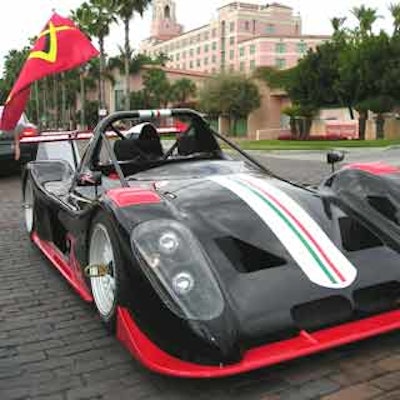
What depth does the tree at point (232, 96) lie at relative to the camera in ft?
186

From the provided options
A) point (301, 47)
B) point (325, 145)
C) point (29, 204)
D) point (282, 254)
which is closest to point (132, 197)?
point (282, 254)

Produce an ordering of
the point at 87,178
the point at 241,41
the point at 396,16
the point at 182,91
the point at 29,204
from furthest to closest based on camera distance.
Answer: the point at 241,41, the point at 182,91, the point at 396,16, the point at 29,204, the point at 87,178

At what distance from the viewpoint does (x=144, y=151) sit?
520cm

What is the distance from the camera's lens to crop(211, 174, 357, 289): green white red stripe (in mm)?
3240

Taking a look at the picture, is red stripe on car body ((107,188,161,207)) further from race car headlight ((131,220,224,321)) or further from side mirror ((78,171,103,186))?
side mirror ((78,171,103,186))

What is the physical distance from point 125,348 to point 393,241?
163 centimetres

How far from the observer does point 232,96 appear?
56.9m

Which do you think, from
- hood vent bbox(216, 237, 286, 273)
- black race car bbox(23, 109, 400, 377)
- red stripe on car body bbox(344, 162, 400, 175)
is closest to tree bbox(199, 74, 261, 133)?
red stripe on car body bbox(344, 162, 400, 175)

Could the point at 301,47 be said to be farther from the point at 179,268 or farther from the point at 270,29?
the point at 179,268

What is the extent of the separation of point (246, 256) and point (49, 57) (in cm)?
496

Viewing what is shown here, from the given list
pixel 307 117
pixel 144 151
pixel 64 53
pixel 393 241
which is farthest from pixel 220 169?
pixel 307 117

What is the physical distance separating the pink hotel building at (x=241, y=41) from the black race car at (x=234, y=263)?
105m

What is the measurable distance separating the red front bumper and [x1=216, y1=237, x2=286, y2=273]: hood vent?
452 mm

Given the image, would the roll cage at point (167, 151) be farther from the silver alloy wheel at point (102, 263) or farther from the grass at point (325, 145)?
the grass at point (325, 145)
